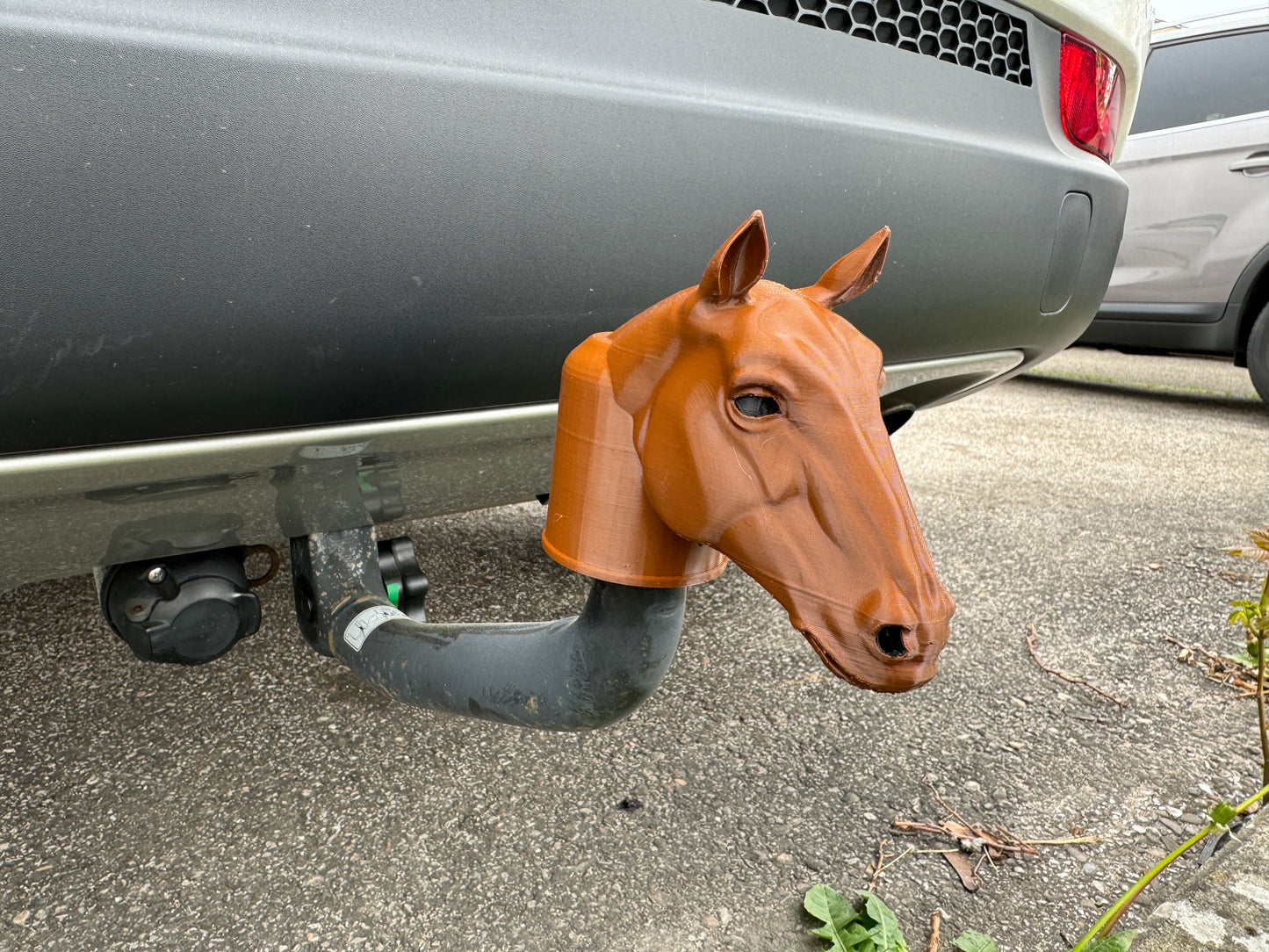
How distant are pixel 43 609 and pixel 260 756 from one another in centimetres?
90

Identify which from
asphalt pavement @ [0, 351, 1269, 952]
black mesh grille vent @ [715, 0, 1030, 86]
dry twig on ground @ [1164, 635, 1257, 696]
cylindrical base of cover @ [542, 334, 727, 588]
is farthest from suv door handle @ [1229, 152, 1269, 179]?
cylindrical base of cover @ [542, 334, 727, 588]

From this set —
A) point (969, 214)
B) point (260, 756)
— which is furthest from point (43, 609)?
point (969, 214)

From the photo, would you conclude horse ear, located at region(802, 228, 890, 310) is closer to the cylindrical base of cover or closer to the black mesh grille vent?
the cylindrical base of cover

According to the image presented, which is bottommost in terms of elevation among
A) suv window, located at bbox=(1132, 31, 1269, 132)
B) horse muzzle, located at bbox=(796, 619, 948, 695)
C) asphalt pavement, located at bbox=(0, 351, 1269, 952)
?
asphalt pavement, located at bbox=(0, 351, 1269, 952)

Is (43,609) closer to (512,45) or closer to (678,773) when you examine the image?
(678,773)

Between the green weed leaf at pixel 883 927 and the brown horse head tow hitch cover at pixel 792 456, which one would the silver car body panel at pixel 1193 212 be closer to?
the green weed leaf at pixel 883 927

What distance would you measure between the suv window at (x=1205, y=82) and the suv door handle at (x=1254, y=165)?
0.27m

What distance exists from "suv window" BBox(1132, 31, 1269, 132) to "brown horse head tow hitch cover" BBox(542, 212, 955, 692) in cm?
487

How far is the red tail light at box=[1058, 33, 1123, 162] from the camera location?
146 cm

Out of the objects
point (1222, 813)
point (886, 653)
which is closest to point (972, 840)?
point (1222, 813)

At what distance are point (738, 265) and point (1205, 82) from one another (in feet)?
16.7

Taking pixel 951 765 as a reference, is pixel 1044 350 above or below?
above

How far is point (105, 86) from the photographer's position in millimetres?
780

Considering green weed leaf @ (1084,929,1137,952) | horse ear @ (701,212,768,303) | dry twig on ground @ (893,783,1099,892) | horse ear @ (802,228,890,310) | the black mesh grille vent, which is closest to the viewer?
horse ear @ (701,212,768,303)
